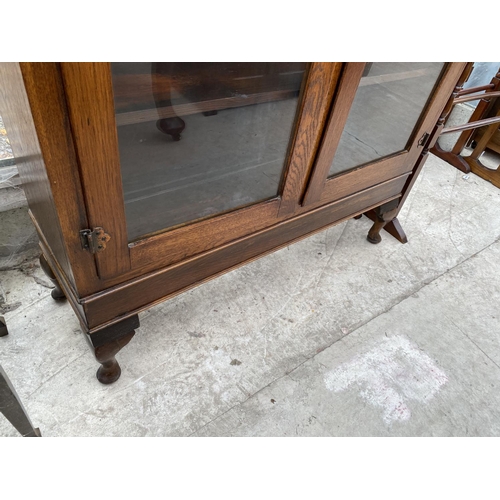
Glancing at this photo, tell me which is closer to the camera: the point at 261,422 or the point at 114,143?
the point at 114,143

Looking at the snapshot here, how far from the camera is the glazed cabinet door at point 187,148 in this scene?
0.56 m

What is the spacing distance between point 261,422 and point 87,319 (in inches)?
20.7

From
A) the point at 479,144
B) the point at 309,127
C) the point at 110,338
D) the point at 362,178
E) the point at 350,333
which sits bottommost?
the point at 350,333

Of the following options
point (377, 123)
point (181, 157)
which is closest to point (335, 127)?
point (377, 123)

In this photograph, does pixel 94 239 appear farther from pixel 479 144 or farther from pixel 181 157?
pixel 479 144

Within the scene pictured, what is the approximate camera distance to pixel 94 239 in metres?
0.64

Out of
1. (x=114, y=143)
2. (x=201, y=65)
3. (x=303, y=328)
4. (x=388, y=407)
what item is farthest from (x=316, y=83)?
(x=388, y=407)

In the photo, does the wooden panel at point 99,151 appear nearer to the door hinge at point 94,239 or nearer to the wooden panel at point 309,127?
the door hinge at point 94,239

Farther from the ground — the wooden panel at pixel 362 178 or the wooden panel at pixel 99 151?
the wooden panel at pixel 99 151

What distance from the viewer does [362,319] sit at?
1295mm

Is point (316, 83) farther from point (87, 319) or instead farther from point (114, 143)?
point (87, 319)

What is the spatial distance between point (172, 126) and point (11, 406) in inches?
22.5

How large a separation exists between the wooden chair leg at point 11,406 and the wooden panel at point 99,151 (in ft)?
0.76

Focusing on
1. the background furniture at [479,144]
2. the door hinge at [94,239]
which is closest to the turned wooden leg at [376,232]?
the background furniture at [479,144]
